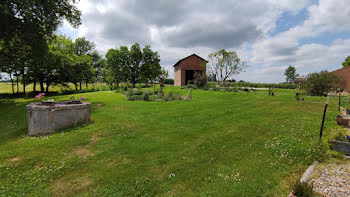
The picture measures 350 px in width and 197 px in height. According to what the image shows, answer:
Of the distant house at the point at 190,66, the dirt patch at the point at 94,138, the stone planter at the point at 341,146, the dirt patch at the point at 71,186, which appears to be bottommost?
the dirt patch at the point at 71,186

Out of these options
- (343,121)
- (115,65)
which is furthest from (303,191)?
(115,65)

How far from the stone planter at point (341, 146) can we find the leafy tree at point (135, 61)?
1616 inches

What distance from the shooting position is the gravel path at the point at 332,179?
3.07m

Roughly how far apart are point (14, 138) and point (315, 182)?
1081 cm

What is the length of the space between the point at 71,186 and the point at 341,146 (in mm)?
7341

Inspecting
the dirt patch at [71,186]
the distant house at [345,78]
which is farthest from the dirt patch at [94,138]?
the distant house at [345,78]

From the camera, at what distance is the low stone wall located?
22.8 ft

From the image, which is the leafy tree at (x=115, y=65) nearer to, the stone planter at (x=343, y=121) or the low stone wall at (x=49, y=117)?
the low stone wall at (x=49, y=117)

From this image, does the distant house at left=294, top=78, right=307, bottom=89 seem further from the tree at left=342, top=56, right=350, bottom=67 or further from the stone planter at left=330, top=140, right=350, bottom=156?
the stone planter at left=330, top=140, right=350, bottom=156

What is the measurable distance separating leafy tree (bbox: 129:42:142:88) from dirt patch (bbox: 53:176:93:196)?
39.7m

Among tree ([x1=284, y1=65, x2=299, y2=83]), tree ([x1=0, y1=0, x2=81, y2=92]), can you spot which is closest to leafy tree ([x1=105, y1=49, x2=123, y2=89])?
tree ([x1=0, y1=0, x2=81, y2=92])

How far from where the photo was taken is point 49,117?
7.12 meters

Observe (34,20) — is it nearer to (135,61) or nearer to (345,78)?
(135,61)

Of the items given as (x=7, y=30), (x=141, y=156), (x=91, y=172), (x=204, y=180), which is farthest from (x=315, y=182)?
(x=7, y=30)
